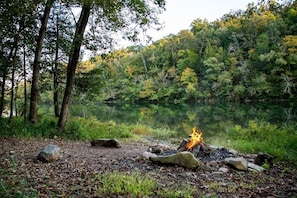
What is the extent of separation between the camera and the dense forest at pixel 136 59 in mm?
11055

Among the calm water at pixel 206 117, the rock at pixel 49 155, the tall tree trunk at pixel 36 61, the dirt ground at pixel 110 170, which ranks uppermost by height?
the tall tree trunk at pixel 36 61

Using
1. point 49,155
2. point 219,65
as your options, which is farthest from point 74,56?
point 219,65

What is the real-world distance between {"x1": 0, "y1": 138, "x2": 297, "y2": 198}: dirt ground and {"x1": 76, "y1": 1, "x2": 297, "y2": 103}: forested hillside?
25.8m

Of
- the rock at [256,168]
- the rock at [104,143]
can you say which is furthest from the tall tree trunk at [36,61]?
the rock at [256,168]

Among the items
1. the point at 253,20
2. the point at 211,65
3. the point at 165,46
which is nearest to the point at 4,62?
the point at 211,65

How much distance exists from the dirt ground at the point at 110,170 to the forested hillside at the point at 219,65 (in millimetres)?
25825

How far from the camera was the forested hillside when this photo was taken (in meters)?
45.6

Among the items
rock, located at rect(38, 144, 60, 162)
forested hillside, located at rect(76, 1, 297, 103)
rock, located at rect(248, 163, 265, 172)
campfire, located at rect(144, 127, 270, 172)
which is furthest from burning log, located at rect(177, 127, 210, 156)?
forested hillside, located at rect(76, 1, 297, 103)

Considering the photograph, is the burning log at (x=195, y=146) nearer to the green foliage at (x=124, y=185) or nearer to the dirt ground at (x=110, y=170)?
the dirt ground at (x=110, y=170)

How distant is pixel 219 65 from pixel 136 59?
27.2 m

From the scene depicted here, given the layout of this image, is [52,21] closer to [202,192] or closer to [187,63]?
[202,192]

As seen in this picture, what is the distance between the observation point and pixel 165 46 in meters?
75.2

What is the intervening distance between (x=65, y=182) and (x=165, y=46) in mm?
71889

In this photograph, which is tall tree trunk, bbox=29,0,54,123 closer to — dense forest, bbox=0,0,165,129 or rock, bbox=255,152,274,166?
dense forest, bbox=0,0,165,129
